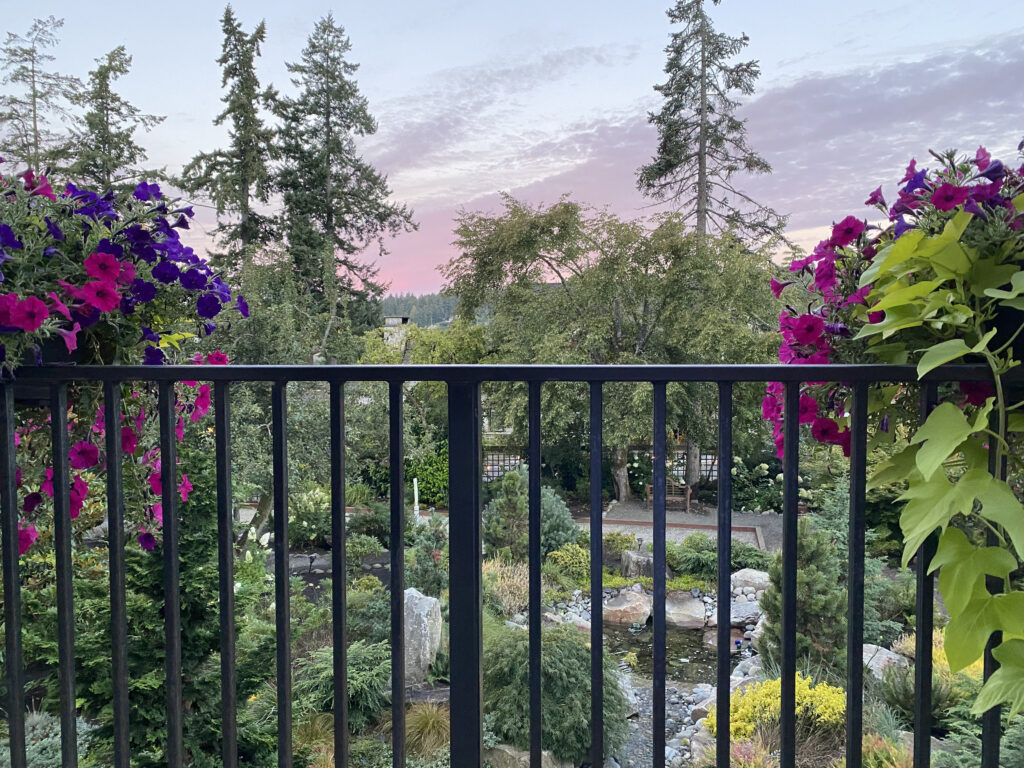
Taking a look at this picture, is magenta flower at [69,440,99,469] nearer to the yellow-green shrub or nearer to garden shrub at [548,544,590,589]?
the yellow-green shrub

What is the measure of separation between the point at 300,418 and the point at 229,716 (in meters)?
6.71

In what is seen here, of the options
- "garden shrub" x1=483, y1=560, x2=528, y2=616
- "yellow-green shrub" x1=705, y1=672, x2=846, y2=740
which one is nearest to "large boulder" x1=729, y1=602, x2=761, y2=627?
"garden shrub" x1=483, y1=560, x2=528, y2=616

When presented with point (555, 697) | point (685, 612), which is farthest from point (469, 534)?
point (685, 612)

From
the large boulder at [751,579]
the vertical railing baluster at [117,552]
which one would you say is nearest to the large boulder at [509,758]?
the vertical railing baluster at [117,552]

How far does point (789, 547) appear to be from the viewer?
0.93 m

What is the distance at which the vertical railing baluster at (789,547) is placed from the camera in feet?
3.01

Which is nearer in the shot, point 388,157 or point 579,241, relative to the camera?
point 579,241

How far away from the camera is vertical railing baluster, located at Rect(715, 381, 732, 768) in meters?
0.91

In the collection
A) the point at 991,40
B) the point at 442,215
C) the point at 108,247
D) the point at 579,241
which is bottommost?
the point at 108,247

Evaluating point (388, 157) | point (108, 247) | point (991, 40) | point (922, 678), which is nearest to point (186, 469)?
point (108, 247)

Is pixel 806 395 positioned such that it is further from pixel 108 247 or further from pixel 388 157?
pixel 388 157

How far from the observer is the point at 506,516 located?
18.7 ft

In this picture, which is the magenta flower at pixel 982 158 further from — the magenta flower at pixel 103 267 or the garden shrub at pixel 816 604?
the garden shrub at pixel 816 604

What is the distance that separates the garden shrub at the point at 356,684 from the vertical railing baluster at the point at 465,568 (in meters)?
3.23
